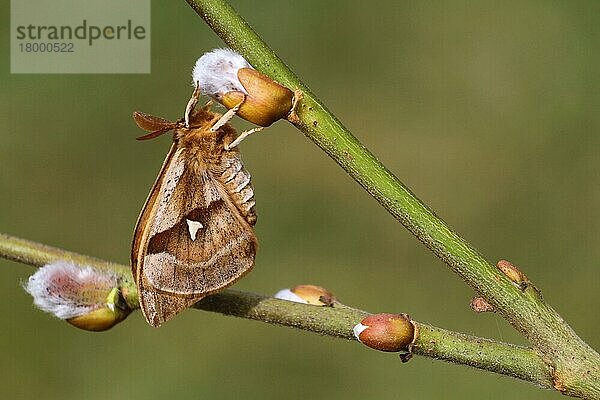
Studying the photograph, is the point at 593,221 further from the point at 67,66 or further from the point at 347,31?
the point at 67,66

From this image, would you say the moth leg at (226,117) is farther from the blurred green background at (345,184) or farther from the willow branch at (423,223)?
the blurred green background at (345,184)

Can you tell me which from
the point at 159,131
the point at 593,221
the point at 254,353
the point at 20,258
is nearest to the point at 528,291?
the point at 159,131

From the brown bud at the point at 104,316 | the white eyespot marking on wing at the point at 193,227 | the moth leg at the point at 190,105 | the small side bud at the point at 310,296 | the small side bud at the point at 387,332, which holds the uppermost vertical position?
the moth leg at the point at 190,105

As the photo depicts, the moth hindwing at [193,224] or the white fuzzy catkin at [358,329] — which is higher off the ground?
the moth hindwing at [193,224]

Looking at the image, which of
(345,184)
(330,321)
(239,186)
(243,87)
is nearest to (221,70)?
(243,87)

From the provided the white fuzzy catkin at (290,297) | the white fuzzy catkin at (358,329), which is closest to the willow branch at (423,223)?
the white fuzzy catkin at (358,329)

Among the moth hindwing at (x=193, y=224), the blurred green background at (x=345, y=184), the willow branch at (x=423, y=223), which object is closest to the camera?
the willow branch at (x=423, y=223)
